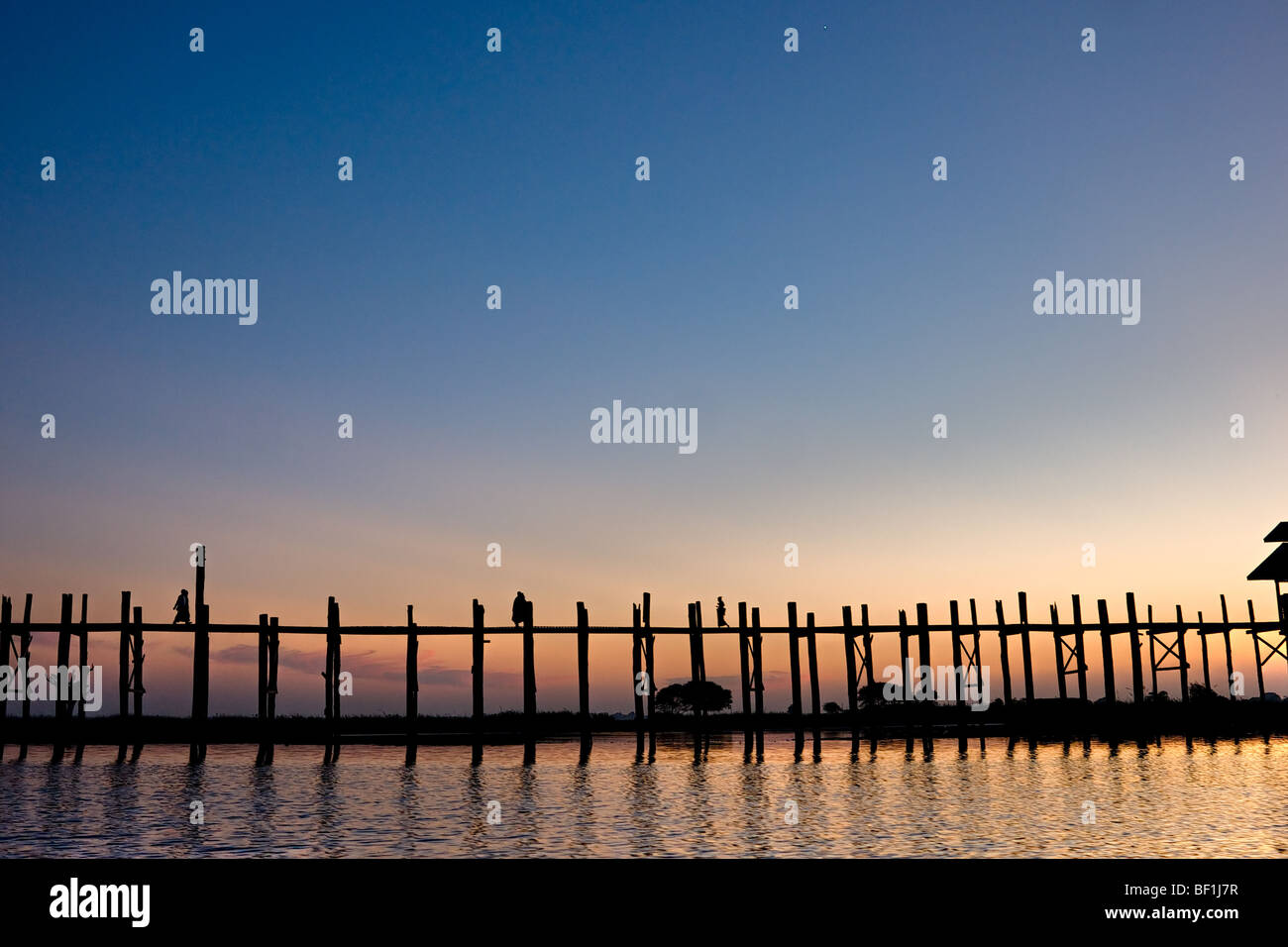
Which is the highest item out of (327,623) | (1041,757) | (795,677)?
(327,623)

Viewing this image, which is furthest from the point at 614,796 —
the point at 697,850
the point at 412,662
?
the point at 412,662

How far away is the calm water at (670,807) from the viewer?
606 inches

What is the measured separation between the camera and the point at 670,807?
798 inches

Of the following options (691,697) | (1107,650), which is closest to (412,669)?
(1107,650)

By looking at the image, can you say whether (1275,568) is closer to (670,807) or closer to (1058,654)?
(1058,654)

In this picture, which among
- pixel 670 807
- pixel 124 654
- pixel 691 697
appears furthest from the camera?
pixel 691 697

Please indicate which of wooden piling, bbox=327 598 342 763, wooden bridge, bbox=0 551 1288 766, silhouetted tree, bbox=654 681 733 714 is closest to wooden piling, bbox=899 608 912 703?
wooden bridge, bbox=0 551 1288 766

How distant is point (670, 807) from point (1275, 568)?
2914 centimetres

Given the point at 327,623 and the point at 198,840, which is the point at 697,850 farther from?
the point at 327,623

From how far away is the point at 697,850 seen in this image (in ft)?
48.8

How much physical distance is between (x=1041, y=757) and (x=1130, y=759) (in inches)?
101

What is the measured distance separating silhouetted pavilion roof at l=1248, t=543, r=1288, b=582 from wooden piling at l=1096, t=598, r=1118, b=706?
7.70 m

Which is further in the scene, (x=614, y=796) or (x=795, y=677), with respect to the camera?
(x=795, y=677)
